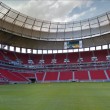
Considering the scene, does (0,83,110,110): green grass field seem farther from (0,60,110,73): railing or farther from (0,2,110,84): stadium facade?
(0,60,110,73): railing

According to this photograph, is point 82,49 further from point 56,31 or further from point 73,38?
point 56,31

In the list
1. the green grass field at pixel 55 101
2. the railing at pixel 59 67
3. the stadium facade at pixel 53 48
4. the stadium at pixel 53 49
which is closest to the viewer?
the green grass field at pixel 55 101

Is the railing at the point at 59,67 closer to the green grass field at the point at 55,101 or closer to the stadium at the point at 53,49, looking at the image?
the stadium at the point at 53,49

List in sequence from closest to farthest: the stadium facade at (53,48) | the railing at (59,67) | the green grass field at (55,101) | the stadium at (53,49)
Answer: the green grass field at (55,101)
the stadium at (53,49)
the stadium facade at (53,48)
the railing at (59,67)

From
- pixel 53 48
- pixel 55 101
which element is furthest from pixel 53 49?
pixel 55 101

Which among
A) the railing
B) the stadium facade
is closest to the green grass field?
the stadium facade

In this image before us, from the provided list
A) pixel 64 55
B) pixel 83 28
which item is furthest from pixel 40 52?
pixel 83 28

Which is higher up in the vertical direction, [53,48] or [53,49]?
[53,48]

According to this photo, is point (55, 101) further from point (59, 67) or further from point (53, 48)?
point (53, 48)

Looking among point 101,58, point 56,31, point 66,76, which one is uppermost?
point 56,31

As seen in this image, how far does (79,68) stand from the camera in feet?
177

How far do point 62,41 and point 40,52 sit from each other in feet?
29.1

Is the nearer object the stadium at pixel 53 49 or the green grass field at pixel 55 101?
the green grass field at pixel 55 101

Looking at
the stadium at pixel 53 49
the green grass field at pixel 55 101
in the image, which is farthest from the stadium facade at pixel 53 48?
the green grass field at pixel 55 101
